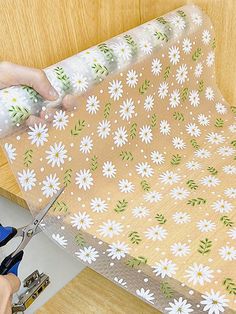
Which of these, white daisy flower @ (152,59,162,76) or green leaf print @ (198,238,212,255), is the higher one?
white daisy flower @ (152,59,162,76)

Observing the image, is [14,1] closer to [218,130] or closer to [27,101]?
[27,101]

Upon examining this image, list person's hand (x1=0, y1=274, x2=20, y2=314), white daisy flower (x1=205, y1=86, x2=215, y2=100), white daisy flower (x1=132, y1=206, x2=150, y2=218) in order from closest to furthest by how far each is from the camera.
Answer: person's hand (x1=0, y1=274, x2=20, y2=314)
white daisy flower (x1=132, y1=206, x2=150, y2=218)
white daisy flower (x1=205, y1=86, x2=215, y2=100)

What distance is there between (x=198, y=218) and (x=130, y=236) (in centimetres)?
14

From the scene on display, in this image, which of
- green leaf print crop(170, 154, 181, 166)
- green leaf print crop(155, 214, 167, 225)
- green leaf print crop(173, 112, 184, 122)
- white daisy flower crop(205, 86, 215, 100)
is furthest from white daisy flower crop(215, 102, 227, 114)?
green leaf print crop(155, 214, 167, 225)

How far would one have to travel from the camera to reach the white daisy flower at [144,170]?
0.92 m

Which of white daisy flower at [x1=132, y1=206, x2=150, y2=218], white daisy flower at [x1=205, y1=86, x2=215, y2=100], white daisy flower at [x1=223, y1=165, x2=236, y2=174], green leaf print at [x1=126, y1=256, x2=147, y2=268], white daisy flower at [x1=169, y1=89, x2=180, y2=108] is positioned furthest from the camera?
white daisy flower at [x1=205, y1=86, x2=215, y2=100]

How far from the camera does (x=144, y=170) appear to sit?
924 mm

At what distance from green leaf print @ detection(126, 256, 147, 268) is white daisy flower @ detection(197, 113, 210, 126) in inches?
19.7

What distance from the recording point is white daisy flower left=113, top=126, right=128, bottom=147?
0.90 metres

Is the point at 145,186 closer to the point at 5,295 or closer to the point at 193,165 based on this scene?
the point at 193,165

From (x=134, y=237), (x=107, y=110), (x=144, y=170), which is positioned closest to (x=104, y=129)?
(x=107, y=110)

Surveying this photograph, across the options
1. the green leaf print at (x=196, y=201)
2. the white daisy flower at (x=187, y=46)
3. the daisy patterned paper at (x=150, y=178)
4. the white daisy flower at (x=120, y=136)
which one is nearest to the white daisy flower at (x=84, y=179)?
the daisy patterned paper at (x=150, y=178)

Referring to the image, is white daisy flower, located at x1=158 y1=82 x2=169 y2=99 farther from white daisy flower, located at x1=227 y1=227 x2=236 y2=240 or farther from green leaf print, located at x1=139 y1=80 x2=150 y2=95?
white daisy flower, located at x1=227 y1=227 x2=236 y2=240

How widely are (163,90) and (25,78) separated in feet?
1.33
